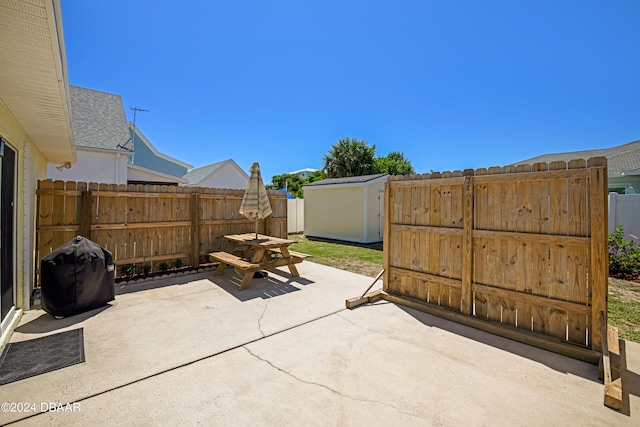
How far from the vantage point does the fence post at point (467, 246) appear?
360 centimetres

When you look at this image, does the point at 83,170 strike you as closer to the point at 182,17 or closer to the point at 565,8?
the point at 182,17

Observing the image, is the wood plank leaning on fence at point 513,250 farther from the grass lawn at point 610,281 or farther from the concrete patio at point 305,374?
the grass lawn at point 610,281

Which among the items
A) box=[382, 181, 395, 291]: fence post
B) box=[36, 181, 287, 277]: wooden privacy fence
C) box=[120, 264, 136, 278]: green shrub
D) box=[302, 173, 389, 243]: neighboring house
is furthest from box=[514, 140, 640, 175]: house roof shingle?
box=[120, 264, 136, 278]: green shrub

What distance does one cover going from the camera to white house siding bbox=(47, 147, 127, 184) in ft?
29.1

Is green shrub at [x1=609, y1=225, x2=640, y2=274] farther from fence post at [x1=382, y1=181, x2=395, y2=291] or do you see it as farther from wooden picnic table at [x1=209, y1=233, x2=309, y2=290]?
wooden picnic table at [x1=209, y1=233, x2=309, y2=290]

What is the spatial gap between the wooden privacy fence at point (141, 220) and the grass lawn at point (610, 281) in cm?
287

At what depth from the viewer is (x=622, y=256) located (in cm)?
644

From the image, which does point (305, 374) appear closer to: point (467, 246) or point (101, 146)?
point (467, 246)

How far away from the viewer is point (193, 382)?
2.32 m

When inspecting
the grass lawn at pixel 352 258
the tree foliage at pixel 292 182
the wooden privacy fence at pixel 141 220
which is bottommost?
the grass lawn at pixel 352 258

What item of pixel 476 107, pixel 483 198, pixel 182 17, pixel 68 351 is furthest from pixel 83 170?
pixel 476 107

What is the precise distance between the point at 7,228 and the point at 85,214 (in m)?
1.96

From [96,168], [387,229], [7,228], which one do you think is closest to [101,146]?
[96,168]

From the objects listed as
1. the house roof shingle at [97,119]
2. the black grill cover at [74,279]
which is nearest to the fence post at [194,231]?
the black grill cover at [74,279]
